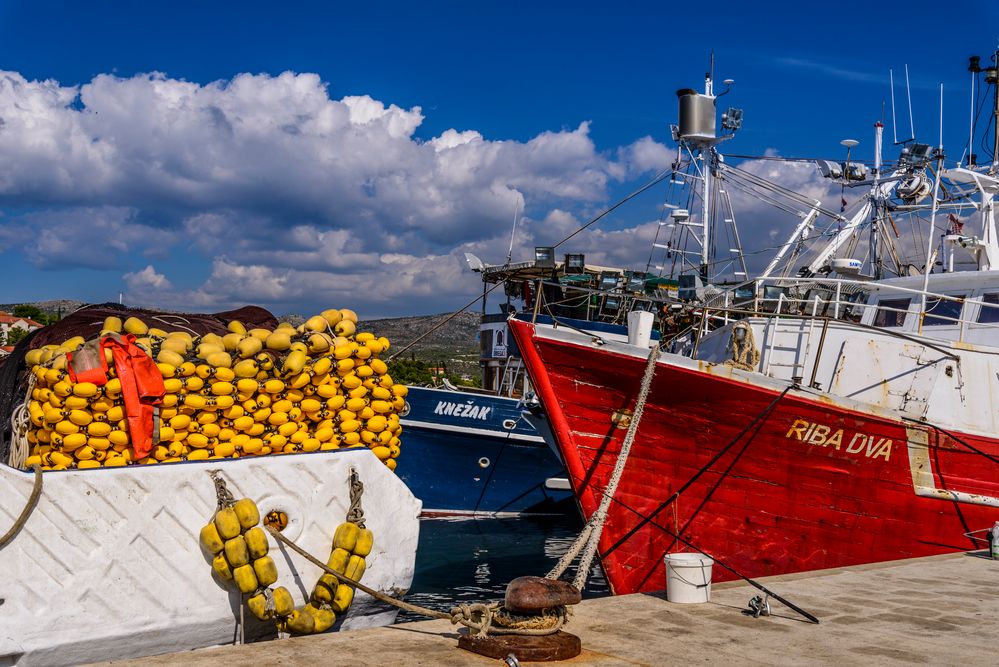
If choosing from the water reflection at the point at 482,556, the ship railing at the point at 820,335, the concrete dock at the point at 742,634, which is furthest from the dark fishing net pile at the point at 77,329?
the ship railing at the point at 820,335

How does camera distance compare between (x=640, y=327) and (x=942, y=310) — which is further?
(x=942, y=310)

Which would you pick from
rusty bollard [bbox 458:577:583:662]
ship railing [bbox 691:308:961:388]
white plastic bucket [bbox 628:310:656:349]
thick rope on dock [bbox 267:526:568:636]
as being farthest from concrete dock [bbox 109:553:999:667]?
ship railing [bbox 691:308:961:388]

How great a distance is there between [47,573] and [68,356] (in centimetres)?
183

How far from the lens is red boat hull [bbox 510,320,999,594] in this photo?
9.93 metres

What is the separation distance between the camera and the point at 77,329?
7984mm

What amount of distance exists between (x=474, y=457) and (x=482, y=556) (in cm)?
324

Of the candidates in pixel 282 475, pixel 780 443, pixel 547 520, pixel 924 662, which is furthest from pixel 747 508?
pixel 547 520

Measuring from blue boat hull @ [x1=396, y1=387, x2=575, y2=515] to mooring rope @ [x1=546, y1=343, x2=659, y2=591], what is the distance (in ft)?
26.4

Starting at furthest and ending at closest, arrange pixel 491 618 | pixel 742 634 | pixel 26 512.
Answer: pixel 742 634 < pixel 491 618 < pixel 26 512

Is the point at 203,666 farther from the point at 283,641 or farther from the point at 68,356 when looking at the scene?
the point at 68,356

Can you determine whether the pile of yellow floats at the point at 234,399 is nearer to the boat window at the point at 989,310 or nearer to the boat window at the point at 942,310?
the boat window at the point at 942,310

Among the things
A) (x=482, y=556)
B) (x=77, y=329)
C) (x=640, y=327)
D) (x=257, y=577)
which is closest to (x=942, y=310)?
(x=640, y=327)

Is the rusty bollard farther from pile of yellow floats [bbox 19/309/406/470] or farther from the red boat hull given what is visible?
the red boat hull

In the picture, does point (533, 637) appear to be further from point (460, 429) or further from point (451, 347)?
point (451, 347)
